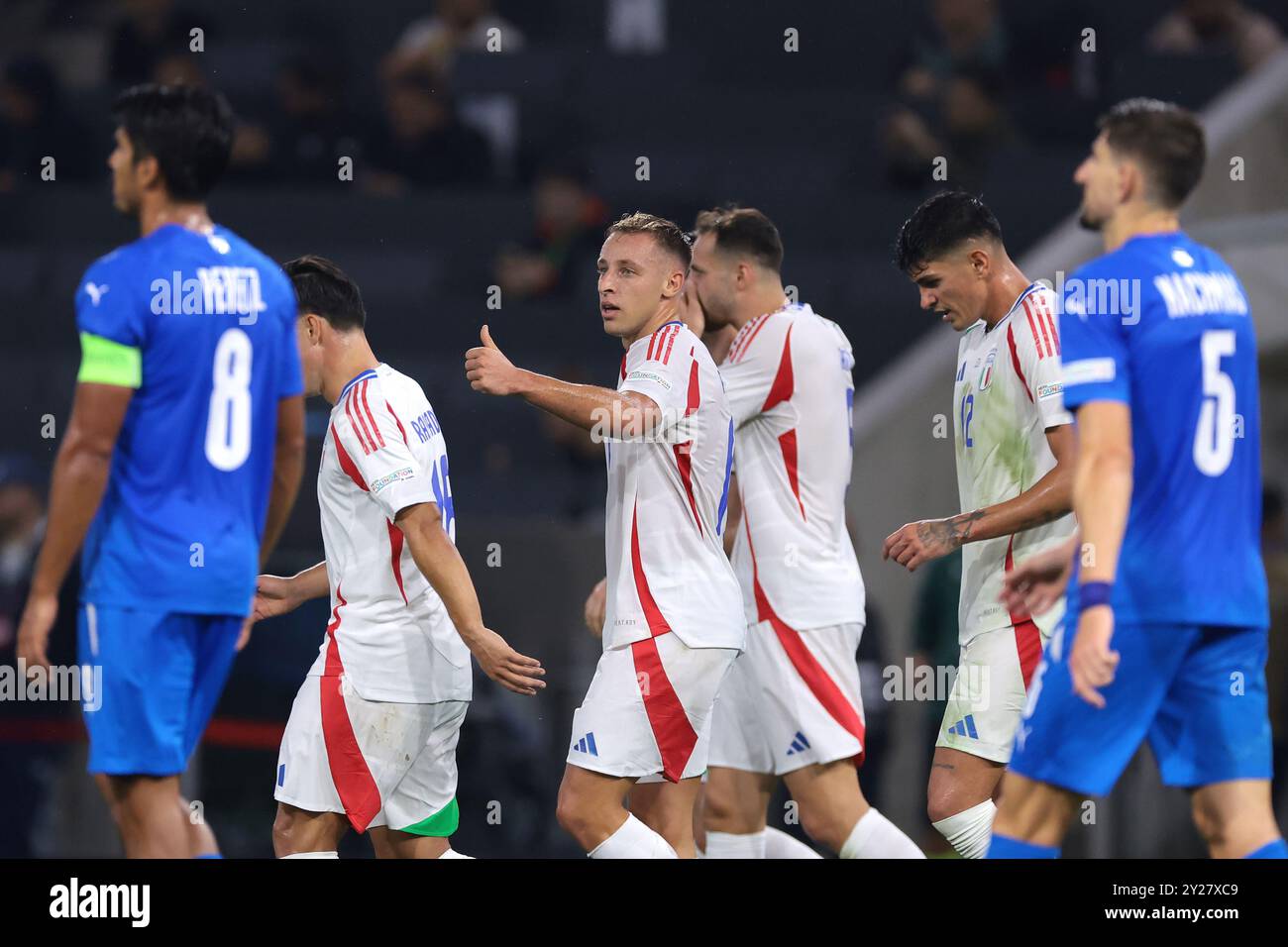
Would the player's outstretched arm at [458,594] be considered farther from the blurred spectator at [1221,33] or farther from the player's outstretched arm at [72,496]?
the blurred spectator at [1221,33]

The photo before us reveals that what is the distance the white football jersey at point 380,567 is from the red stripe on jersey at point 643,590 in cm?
51

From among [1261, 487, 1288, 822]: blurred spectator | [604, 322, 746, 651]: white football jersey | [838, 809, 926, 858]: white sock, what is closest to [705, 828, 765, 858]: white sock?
[838, 809, 926, 858]: white sock

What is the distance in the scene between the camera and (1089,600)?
373 centimetres

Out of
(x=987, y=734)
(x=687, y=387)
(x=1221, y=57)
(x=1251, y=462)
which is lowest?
(x=987, y=734)

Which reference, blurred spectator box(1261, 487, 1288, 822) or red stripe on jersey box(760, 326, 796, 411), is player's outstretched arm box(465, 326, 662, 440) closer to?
red stripe on jersey box(760, 326, 796, 411)

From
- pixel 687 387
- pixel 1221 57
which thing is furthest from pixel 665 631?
pixel 1221 57

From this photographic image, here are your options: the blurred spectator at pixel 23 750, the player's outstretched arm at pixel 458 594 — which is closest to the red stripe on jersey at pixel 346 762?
the player's outstretched arm at pixel 458 594

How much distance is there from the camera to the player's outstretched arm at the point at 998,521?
16.3ft

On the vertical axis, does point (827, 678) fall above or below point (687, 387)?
below

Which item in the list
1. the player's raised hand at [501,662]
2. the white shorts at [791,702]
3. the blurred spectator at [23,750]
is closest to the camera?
the player's raised hand at [501,662]
